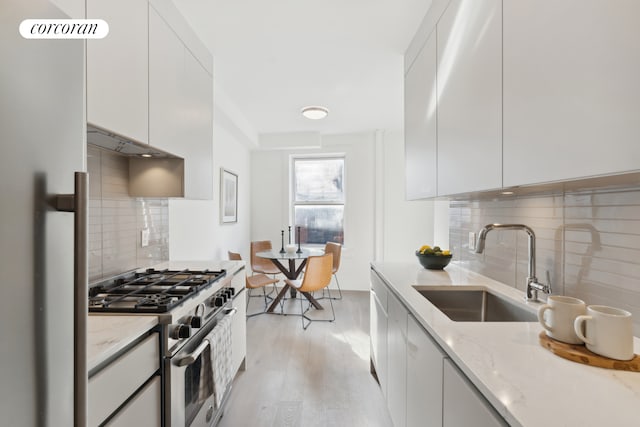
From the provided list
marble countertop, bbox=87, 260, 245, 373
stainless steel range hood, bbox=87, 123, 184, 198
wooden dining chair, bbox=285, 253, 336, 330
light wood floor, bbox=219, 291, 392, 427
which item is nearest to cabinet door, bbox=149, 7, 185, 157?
stainless steel range hood, bbox=87, 123, 184, 198

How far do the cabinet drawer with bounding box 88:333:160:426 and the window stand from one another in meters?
3.96

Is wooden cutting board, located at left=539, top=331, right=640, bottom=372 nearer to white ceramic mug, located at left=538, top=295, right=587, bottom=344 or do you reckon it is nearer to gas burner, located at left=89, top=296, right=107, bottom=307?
white ceramic mug, located at left=538, top=295, right=587, bottom=344

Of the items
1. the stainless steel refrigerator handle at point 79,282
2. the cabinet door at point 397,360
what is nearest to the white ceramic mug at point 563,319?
the cabinet door at point 397,360

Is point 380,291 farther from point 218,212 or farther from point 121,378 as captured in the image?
point 218,212

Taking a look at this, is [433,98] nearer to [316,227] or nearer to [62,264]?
[62,264]

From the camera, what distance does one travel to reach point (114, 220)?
5.58 feet

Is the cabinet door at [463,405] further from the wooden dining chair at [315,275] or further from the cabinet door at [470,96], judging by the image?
the wooden dining chair at [315,275]

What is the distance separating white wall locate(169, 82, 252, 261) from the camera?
258 cm

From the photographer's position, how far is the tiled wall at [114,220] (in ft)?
5.08

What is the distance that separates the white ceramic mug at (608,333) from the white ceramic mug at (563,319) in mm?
52

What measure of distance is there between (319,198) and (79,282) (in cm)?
451

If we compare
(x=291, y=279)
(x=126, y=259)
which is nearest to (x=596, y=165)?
(x=126, y=259)

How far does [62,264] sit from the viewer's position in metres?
0.54

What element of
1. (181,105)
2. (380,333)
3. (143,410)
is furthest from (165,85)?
(380,333)
